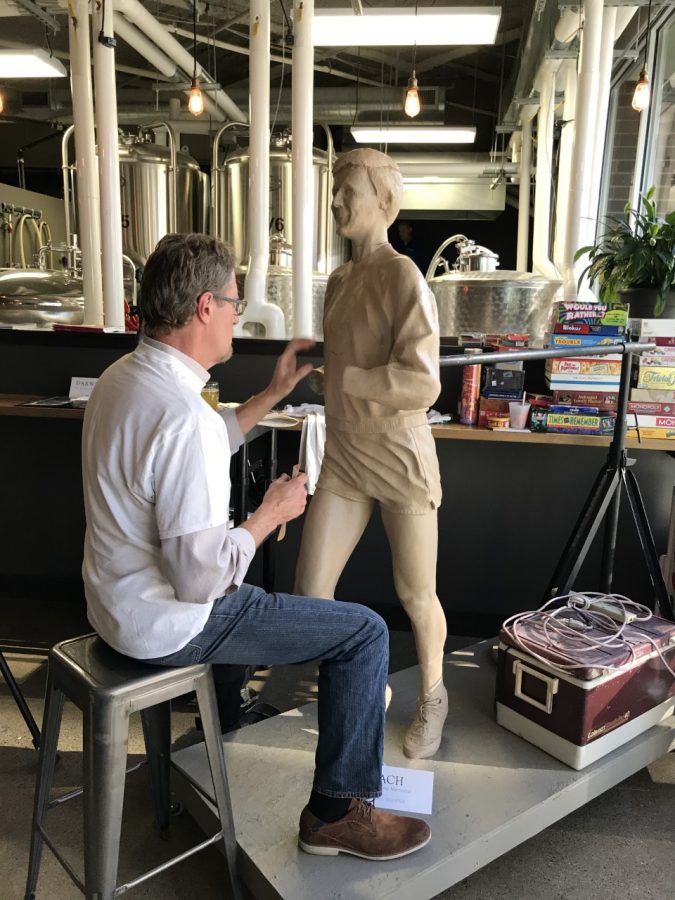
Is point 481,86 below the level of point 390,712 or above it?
above

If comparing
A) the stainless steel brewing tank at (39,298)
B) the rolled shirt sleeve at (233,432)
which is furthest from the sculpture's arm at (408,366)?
the stainless steel brewing tank at (39,298)

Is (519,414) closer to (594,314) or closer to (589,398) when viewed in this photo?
(589,398)

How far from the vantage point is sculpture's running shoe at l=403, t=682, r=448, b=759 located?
6.56ft

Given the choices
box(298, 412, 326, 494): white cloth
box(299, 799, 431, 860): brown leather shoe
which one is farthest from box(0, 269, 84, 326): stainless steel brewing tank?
box(299, 799, 431, 860): brown leather shoe

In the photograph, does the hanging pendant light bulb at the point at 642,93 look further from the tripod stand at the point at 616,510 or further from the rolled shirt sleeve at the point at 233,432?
the rolled shirt sleeve at the point at 233,432

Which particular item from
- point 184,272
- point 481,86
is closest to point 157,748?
point 184,272

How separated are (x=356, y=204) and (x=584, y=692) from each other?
4.64 ft

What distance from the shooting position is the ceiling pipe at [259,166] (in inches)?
156

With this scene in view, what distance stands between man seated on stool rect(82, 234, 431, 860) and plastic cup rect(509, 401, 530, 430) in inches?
57.5

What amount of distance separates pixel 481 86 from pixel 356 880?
9.42 metres

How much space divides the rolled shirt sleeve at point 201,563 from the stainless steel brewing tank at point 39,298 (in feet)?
12.3

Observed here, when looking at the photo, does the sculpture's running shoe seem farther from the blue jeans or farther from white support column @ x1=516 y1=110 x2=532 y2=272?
white support column @ x1=516 y1=110 x2=532 y2=272

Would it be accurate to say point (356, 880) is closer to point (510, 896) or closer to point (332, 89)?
point (510, 896)

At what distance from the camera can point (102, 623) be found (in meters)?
1.42
